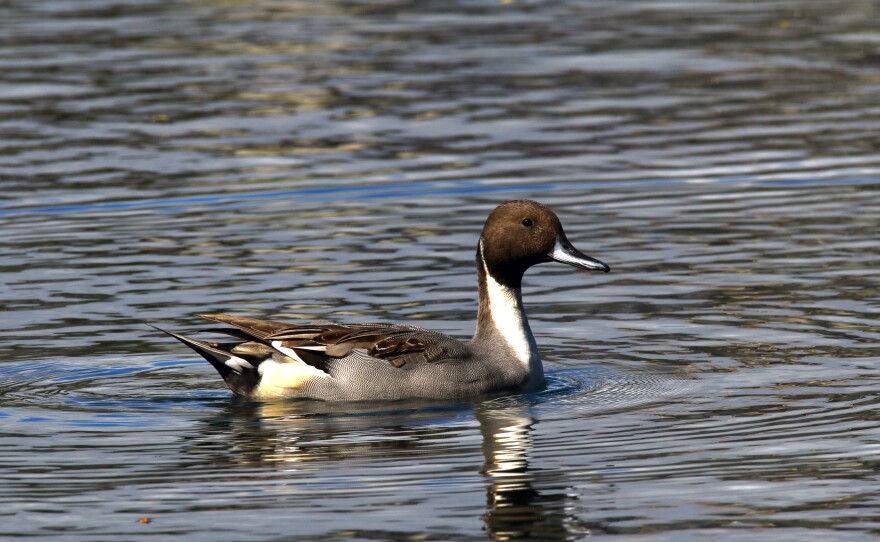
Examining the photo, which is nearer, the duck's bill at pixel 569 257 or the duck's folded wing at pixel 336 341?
the duck's folded wing at pixel 336 341

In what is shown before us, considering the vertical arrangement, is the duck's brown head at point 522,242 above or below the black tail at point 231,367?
above

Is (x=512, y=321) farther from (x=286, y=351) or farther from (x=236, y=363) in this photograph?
(x=236, y=363)

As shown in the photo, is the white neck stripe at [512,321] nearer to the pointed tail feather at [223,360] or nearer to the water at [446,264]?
the water at [446,264]

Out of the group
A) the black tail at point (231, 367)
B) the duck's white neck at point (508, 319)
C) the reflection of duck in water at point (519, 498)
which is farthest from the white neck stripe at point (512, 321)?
the black tail at point (231, 367)

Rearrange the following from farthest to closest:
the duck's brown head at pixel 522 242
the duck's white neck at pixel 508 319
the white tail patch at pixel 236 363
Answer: the duck's brown head at pixel 522 242
the duck's white neck at pixel 508 319
the white tail patch at pixel 236 363

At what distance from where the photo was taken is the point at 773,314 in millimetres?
12383

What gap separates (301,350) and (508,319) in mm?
1367

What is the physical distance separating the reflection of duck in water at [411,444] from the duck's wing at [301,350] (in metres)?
0.17

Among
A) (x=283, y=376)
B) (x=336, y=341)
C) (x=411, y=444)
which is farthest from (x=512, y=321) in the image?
(x=411, y=444)

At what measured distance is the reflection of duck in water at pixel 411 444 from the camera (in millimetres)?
8172

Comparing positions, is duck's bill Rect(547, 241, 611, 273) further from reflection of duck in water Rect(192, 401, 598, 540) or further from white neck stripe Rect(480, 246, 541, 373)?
reflection of duck in water Rect(192, 401, 598, 540)

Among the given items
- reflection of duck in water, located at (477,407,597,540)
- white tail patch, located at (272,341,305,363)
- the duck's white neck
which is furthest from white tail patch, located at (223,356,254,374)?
reflection of duck in water, located at (477,407,597,540)

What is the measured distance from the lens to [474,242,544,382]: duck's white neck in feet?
36.0

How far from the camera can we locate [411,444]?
9484 millimetres
